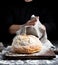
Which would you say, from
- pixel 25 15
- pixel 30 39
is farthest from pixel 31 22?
pixel 25 15

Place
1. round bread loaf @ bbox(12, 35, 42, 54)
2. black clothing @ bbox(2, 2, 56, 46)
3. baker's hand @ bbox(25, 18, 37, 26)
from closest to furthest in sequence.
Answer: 1. round bread loaf @ bbox(12, 35, 42, 54)
2. baker's hand @ bbox(25, 18, 37, 26)
3. black clothing @ bbox(2, 2, 56, 46)

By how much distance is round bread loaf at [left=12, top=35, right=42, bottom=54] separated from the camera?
1.41m

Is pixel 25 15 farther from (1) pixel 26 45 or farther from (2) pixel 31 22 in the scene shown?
(1) pixel 26 45

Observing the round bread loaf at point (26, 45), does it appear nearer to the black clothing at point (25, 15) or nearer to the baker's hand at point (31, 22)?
the baker's hand at point (31, 22)

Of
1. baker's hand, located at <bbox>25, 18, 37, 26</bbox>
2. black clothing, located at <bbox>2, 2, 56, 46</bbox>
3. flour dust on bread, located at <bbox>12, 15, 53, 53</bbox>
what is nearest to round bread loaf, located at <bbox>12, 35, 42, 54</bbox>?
flour dust on bread, located at <bbox>12, 15, 53, 53</bbox>

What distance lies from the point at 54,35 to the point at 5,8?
0.54 metres

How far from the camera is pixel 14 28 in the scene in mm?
2178

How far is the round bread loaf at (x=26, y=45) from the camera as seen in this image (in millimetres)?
1413

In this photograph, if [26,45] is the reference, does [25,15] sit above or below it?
below

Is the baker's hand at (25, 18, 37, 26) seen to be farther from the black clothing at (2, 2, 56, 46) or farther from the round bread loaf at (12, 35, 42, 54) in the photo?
the black clothing at (2, 2, 56, 46)

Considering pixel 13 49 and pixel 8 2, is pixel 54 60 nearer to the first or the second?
pixel 13 49

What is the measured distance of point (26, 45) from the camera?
142cm

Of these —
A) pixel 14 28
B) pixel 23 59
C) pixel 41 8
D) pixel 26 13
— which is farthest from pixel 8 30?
pixel 23 59

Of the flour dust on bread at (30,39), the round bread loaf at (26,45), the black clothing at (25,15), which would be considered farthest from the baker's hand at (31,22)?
the black clothing at (25,15)
